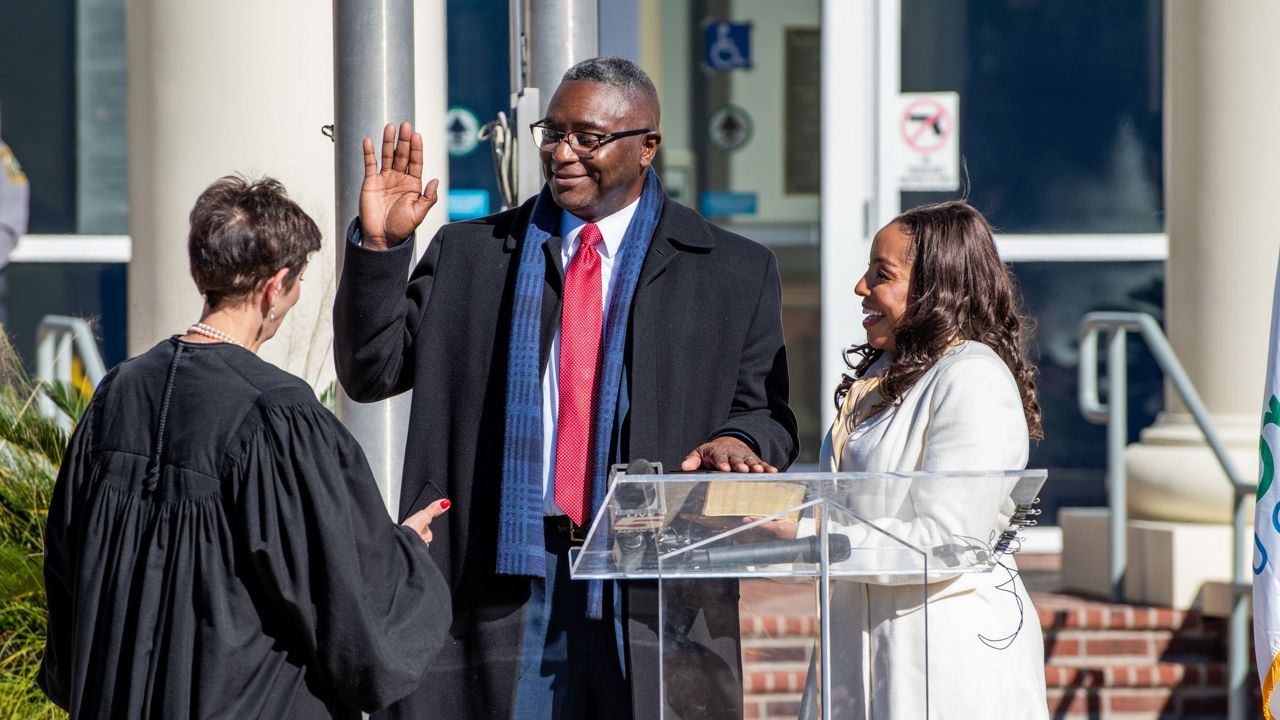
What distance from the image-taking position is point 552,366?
10.6 ft

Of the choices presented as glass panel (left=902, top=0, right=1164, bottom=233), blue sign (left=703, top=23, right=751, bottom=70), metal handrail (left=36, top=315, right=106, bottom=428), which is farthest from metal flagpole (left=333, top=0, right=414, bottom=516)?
glass panel (left=902, top=0, right=1164, bottom=233)

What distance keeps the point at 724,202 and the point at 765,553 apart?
21.4 feet

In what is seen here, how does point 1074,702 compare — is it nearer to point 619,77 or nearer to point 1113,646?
point 1113,646

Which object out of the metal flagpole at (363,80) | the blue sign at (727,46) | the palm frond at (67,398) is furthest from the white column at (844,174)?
the metal flagpole at (363,80)

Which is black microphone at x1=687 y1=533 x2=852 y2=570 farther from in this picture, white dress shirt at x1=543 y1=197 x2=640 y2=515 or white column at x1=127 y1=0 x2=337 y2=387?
white column at x1=127 y1=0 x2=337 y2=387

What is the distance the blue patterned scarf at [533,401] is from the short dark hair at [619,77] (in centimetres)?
23

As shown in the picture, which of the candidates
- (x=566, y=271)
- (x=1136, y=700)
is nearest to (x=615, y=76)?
(x=566, y=271)

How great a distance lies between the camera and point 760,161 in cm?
893

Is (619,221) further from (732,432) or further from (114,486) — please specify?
(114,486)

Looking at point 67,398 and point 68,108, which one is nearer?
point 67,398

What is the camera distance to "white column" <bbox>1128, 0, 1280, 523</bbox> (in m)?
6.91

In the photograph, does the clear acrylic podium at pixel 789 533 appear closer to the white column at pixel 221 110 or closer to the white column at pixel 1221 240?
the white column at pixel 221 110

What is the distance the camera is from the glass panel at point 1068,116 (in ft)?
Answer: 29.0

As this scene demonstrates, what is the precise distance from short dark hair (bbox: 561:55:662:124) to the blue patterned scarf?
23cm
